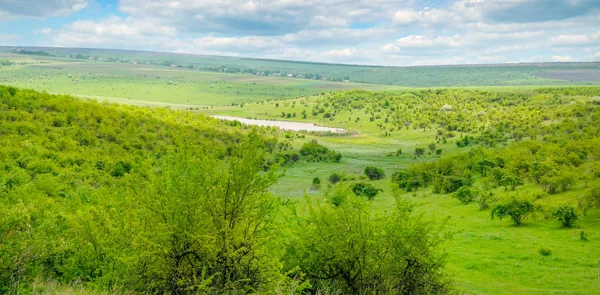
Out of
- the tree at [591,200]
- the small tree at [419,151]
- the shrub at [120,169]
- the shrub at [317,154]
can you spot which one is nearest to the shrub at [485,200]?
the tree at [591,200]

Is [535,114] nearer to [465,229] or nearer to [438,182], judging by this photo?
[438,182]

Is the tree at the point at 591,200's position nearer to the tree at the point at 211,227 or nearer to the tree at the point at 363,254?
the tree at the point at 363,254

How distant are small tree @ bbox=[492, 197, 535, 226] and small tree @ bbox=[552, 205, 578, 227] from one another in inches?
66.8

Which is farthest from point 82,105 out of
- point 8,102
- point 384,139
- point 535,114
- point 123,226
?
point 535,114

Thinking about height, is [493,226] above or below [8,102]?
below

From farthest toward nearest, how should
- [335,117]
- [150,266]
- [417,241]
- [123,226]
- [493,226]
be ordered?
1. [335,117]
2. [493,226]
3. [417,241]
4. [123,226]
5. [150,266]

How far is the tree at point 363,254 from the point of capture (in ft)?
41.3

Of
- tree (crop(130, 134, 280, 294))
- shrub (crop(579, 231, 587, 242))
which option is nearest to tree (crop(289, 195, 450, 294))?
tree (crop(130, 134, 280, 294))

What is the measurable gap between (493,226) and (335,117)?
105m

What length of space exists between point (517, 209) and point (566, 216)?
2844 millimetres

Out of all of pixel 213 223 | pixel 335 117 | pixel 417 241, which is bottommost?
pixel 335 117

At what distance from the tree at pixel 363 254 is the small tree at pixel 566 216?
18.0 metres

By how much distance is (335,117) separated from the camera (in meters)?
134

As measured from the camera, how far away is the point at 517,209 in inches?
1162
